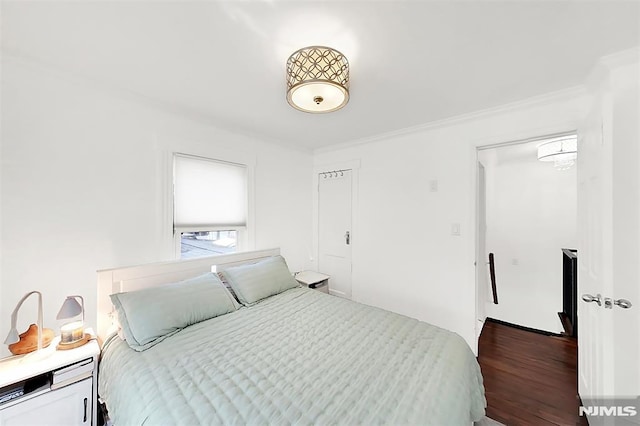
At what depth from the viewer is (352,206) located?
11.0 ft

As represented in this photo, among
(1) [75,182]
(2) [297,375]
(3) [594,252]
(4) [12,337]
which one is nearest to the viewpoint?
(2) [297,375]

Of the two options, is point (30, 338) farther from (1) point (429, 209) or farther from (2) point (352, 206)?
(1) point (429, 209)

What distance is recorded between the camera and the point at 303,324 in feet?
5.79

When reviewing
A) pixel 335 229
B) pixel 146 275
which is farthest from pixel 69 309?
pixel 335 229

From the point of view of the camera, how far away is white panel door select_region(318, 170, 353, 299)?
11.2 ft

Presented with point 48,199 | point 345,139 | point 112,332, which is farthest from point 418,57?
point 112,332

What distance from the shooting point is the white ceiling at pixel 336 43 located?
1186 millimetres

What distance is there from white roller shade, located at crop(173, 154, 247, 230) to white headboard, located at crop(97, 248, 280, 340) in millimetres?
406

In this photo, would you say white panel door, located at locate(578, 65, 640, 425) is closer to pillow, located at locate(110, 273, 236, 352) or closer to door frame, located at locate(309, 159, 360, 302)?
door frame, located at locate(309, 159, 360, 302)

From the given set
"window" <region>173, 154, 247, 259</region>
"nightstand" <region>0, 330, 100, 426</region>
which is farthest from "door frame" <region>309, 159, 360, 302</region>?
"nightstand" <region>0, 330, 100, 426</region>

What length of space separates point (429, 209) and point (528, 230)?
6.21 ft

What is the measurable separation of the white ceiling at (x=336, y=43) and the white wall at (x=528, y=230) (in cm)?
175

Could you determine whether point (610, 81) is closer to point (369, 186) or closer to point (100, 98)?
point (369, 186)

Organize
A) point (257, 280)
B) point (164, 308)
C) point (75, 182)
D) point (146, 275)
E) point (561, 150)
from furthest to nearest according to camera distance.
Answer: point (561, 150) < point (257, 280) < point (146, 275) < point (75, 182) < point (164, 308)
